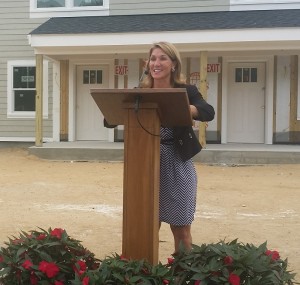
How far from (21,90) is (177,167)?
12374 mm

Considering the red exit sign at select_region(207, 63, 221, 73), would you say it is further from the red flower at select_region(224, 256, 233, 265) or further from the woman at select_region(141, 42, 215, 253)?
the red flower at select_region(224, 256, 233, 265)

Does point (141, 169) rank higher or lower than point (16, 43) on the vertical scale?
lower

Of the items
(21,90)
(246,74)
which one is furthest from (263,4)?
(21,90)

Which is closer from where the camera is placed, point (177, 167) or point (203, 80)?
point (177, 167)

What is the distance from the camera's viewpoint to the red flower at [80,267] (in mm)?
2621

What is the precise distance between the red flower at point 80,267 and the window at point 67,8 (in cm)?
1217

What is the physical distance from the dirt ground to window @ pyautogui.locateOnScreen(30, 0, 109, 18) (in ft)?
16.2

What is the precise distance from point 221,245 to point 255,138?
36.6 ft

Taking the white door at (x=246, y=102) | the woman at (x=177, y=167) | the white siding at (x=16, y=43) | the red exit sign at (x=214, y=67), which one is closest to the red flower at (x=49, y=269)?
the woman at (x=177, y=167)

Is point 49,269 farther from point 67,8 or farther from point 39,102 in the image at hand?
point 67,8

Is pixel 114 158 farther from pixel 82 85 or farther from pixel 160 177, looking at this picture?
pixel 160 177

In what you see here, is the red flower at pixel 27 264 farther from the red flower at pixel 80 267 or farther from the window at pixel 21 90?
the window at pixel 21 90

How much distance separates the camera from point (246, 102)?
1352 cm

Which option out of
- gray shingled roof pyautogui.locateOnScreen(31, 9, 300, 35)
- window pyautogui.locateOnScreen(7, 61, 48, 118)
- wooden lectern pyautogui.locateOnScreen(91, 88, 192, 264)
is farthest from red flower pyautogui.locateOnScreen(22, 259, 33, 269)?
window pyautogui.locateOnScreen(7, 61, 48, 118)
